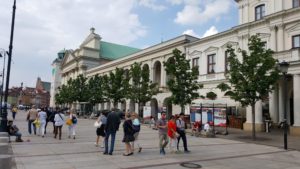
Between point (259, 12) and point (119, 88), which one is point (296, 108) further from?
point (119, 88)

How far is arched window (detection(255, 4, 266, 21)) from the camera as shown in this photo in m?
30.8

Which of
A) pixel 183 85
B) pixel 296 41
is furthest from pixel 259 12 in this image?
pixel 183 85

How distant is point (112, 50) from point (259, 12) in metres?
67.6

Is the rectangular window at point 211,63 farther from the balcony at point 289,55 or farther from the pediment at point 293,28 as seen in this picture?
the balcony at point 289,55

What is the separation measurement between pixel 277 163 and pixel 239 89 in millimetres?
10030

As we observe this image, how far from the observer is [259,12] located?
3125 centimetres

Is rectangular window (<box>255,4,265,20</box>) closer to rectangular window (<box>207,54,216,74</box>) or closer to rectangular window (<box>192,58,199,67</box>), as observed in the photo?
rectangular window (<box>207,54,216,74</box>)

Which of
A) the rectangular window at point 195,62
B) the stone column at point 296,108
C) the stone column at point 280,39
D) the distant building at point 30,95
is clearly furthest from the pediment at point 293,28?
the distant building at point 30,95

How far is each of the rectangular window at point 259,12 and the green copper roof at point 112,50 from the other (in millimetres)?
61894

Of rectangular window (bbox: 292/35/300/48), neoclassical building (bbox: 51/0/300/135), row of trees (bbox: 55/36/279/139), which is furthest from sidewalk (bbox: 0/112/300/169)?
rectangular window (bbox: 292/35/300/48)

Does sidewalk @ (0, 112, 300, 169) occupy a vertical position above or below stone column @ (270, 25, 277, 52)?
below

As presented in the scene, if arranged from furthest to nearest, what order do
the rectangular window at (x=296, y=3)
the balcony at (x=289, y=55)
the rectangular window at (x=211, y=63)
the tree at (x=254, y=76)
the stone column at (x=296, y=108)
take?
the rectangular window at (x=211, y=63) → the rectangular window at (x=296, y=3) → the balcony at (x=289, y=55) → the stone column at (x=296, y=108) → the tree at (x=254, y=76)

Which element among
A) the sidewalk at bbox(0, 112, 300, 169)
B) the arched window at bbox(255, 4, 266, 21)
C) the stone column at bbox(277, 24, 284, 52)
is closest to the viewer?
the sidewalk at bbox(0, 112, 300, 169)

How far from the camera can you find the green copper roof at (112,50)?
297ft
